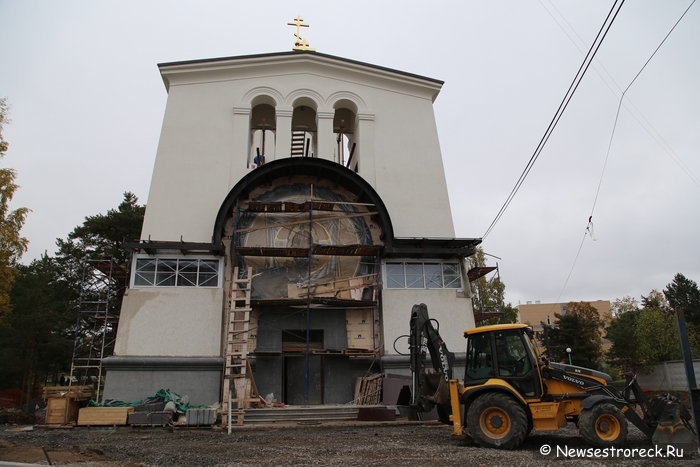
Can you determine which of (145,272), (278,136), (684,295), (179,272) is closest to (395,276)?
(278,136)

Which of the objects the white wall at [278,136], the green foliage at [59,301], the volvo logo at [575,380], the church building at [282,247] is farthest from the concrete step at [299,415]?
the green foliage at [59,301]

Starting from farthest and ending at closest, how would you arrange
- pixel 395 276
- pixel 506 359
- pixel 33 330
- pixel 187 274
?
pixel 33 330 < pixel 395 276 < pixel 187 274 < pixel 506 359

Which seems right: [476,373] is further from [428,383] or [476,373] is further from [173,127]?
[173,127]

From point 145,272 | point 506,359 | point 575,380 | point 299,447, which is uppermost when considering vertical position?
point 145,272

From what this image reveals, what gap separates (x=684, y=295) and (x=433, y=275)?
4134 cm

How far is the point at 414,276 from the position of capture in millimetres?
20109

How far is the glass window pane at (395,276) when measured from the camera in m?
19.8

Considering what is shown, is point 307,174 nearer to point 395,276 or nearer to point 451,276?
point 395,276

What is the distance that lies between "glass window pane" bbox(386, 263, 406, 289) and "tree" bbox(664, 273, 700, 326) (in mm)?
38364

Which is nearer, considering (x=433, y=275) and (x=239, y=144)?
(x=433, y=275)

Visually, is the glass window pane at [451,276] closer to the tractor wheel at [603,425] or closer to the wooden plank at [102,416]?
the tractor wheel at [603,425]

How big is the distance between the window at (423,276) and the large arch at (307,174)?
47.3 inches

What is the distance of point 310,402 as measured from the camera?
18.7m

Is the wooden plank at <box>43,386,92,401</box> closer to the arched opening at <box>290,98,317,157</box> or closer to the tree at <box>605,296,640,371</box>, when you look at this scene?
the arched opening at <box>290,98,317,157</box>
